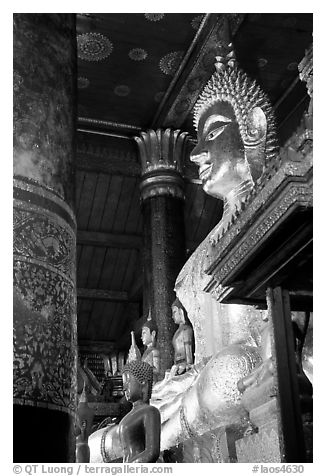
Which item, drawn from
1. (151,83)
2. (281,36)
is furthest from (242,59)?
(151,83)

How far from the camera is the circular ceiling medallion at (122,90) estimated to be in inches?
236

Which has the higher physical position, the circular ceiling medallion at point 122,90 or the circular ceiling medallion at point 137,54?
the circular ceiling medallion at point 137,54

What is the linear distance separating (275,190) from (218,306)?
2196 mm

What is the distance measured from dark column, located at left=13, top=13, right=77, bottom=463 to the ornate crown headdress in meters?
1.36

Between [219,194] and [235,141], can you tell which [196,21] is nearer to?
[235,141]

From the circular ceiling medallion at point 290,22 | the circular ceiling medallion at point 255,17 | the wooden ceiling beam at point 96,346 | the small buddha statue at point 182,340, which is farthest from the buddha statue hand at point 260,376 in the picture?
the wooden ceiling beam at point 96,346

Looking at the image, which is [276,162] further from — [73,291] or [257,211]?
[73,291]

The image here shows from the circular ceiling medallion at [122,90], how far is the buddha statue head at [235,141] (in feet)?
7.12

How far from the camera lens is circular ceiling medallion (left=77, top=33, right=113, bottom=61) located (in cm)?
539

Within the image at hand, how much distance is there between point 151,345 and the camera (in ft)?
18.5

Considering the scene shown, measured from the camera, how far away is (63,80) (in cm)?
260

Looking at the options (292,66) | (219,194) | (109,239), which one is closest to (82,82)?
(292,66)

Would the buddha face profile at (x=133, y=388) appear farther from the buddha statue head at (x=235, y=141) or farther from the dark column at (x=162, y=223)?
the dark column at (x=162, y=223)

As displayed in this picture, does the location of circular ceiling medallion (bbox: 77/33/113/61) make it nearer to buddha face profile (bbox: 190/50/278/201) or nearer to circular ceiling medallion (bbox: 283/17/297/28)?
circular ceiling medallion (bbox: 283/17/297/28)
